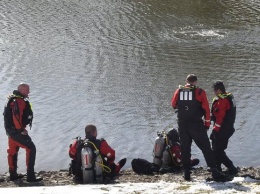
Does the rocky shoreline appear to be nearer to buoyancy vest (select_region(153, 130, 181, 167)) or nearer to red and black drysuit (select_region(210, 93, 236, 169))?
buoyancy vest (select_region(153, 130, 181, 167))

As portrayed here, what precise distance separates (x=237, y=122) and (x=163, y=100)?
3208mm

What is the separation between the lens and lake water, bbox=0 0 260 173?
1619 cm

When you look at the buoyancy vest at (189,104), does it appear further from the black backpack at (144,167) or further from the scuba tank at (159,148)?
the black backpack at (144,167)

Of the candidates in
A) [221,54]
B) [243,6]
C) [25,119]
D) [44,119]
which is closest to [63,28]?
[221,54]

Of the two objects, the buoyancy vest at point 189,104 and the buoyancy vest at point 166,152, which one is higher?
the buoyancy vest at point 189,104

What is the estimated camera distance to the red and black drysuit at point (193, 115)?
10.1 metres

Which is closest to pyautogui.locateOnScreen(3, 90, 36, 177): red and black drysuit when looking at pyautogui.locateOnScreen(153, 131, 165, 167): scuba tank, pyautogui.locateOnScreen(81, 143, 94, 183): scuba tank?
pyautogui.locateOnScreen(81, 143, 94, 183): scuba tank

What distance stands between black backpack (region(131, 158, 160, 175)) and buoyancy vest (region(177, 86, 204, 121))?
6.69 ft

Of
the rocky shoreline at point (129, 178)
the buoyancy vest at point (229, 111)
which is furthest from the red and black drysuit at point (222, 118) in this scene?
the rocky shoreline at point (129, 178)

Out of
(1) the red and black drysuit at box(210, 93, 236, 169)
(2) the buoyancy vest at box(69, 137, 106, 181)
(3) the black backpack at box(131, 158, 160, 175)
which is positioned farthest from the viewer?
(3) the black backpack at box(131, 158, 160, 175)

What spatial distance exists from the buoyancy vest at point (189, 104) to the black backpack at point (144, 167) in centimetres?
204

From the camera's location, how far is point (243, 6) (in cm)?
3747

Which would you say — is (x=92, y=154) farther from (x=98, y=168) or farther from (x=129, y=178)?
(x=129, y=178)

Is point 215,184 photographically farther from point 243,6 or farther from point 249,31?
point 243,6
